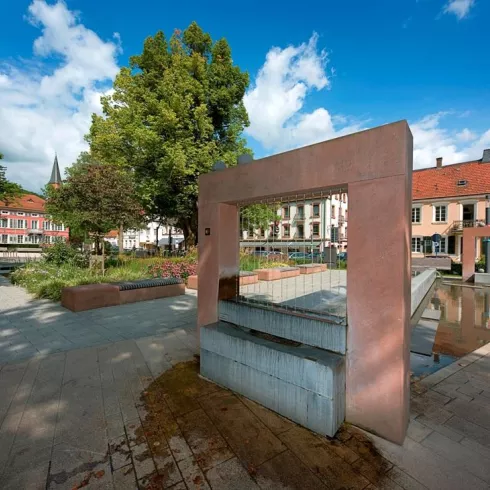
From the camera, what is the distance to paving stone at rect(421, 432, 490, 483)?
7.11 ft

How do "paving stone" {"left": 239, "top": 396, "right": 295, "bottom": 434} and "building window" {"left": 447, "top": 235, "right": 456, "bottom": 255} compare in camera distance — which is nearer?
"paving stone" {"left": 239, "top": 396, "right": 295, "bottom": 434}

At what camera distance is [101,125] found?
17266mm

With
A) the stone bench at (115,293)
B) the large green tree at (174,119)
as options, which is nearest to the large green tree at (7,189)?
the large green tree at (174,119)

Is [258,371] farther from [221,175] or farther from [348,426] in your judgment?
[221,175]

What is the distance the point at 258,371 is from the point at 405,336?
152 cm

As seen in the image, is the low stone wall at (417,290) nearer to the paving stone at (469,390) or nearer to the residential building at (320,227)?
the paving stone at (469,390)

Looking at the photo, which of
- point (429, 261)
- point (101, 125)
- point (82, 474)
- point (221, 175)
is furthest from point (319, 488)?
point (429, 261)

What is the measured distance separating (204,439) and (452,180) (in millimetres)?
34757

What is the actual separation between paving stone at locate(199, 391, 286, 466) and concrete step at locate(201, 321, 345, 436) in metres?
0.21

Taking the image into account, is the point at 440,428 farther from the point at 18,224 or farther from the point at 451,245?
the point at 18,224

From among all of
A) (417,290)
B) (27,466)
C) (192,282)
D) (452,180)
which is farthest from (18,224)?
(452,180)

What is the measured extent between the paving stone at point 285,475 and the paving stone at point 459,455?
3.80ft

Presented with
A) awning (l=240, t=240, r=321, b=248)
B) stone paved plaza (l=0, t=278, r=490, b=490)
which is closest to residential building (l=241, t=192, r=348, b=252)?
awning (l=240, t=240, r=321, b=248)

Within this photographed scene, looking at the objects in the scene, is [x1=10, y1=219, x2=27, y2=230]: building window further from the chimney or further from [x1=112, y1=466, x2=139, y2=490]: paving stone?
the chimney
